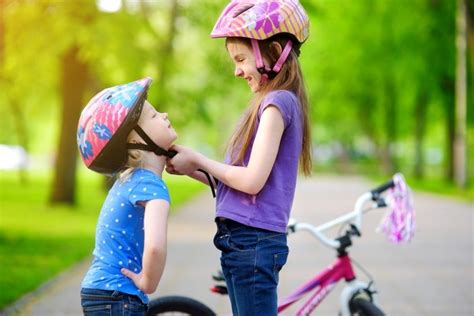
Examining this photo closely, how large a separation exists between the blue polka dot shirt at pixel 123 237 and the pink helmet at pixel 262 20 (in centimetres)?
59

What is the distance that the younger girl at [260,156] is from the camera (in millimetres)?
3150

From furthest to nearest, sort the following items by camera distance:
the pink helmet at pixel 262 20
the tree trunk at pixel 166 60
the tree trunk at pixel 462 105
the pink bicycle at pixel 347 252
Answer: the tree trunk at pixel 462 105 < the tree trunk at pixel 166 60 < the pink bicycle at pixel 347 252 < the pink helmet at pixel 262 20

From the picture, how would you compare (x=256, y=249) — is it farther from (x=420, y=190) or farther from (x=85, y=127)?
(x=420, y=190)

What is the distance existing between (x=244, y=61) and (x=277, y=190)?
0.49 metres

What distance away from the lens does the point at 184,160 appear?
125 inches

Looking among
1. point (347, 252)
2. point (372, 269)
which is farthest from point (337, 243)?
point (372, 269)

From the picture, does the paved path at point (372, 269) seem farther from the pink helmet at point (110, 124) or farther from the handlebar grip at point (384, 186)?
the pink helmet at point (110, 124)

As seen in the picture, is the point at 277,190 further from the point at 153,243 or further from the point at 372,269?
the point at 372,269

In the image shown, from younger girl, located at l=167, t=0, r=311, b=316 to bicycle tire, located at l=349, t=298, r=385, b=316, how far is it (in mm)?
1177

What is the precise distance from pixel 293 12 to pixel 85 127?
0.85m

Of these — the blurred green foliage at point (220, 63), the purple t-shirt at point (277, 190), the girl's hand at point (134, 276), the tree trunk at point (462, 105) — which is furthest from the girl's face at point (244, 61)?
the tree trunk at point (462, 105)

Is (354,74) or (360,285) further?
(354,74)

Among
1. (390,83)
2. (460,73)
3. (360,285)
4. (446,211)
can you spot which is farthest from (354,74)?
(360,285)

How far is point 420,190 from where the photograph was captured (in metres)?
30.4
